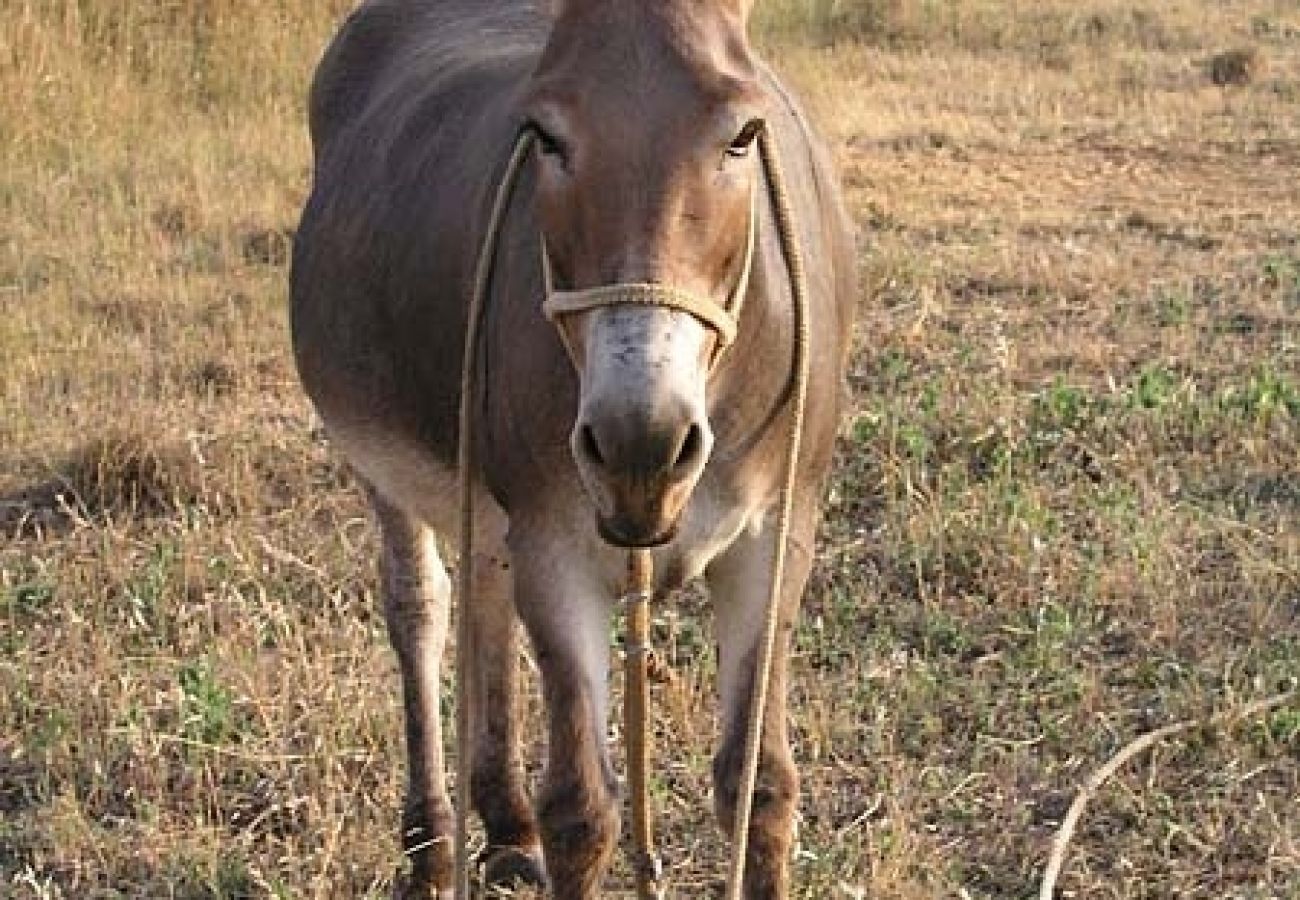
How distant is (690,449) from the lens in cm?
200

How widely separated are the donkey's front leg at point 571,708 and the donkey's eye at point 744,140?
2.02 ft

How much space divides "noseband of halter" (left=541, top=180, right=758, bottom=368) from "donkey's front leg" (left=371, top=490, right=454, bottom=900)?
121 cm

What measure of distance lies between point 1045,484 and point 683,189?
272cm

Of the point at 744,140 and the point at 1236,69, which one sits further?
the point at 1236,69

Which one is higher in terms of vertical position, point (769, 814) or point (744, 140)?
point (744, 140)

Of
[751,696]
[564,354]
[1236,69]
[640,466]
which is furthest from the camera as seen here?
[1236,69]

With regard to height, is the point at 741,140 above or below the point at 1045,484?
above

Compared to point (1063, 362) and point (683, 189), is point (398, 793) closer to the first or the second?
point (683, 189)

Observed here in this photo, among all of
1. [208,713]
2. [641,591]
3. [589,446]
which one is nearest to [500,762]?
[208,713]

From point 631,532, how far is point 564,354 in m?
0.36

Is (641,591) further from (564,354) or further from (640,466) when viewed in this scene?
(640,466)

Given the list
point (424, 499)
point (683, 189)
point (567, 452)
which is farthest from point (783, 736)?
point (683, 189)

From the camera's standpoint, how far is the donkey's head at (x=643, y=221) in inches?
77.0

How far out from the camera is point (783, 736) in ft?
9.04
